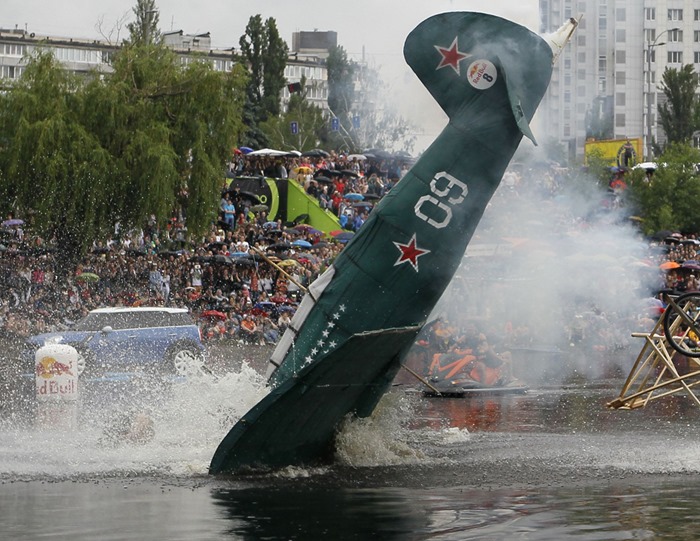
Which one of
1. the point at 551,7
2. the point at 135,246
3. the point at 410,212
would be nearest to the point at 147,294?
the point at 135,246

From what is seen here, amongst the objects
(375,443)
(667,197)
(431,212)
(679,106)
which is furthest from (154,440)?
(679,106)

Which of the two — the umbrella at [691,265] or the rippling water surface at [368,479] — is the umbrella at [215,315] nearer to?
the umbrella at [691,265]

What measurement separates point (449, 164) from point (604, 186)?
4435 centimetres

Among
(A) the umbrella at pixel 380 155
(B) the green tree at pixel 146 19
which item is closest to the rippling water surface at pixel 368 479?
(A) the umbrella at pixel 380 155

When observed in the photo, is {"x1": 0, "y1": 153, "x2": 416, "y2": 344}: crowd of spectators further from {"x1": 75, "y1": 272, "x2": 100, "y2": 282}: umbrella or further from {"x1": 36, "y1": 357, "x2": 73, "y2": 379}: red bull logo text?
{"x1": 36, "y1": 357, "x2": 73, "y2": 379}: red bull logo text

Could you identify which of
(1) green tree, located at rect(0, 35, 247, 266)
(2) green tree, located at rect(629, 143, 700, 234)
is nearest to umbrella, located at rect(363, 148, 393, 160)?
(2) green tree, located at rect(629, 143, 700, 234)

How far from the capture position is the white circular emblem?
2014cm

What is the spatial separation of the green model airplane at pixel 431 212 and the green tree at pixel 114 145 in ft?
95.1

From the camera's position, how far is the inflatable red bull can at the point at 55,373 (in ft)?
93.3

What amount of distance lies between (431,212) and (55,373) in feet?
39.0

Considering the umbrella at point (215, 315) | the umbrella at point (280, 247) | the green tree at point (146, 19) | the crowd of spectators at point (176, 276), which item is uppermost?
the green tree at point (146, 19)

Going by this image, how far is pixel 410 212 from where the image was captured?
2009 centimetres

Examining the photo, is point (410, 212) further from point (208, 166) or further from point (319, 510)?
point (208, 166)

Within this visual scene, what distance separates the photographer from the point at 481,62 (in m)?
20.2
